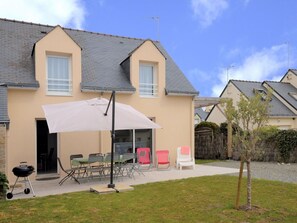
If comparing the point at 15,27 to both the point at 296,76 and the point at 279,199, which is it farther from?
the point at 296,76

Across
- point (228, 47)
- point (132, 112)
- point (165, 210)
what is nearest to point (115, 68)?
point (132, 112)

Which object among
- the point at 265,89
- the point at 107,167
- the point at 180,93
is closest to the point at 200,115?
the point at 265,89

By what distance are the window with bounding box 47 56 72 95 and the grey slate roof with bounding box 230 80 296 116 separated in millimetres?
20856

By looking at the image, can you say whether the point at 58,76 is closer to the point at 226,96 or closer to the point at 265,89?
the point at 226,96

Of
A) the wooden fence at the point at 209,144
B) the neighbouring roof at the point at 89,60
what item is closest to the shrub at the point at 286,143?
the wooden fence at the point at 209,144

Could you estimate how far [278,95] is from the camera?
33.3 meters

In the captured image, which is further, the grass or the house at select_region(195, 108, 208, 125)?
the house at select_region(195, 108, 208, 125)

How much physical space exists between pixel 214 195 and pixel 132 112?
4876 millimetres

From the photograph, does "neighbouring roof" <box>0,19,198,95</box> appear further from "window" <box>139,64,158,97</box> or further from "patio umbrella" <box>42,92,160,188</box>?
"patio umbrella" <box>42,92,160,188</box>

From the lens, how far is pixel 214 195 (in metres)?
10.2

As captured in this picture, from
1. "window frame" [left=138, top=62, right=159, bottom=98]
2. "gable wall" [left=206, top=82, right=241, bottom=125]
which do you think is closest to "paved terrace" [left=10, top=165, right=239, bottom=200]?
"window frame" [left=138, top=62, right=159, bottom=98]

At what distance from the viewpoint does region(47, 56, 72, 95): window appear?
49.9 ft

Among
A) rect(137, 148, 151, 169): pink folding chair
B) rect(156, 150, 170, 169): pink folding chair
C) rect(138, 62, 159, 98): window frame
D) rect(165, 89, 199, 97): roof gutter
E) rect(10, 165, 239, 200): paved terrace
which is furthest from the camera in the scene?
rect(165, 89, 199, 97): roof gutter

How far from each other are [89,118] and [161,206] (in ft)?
15.4
